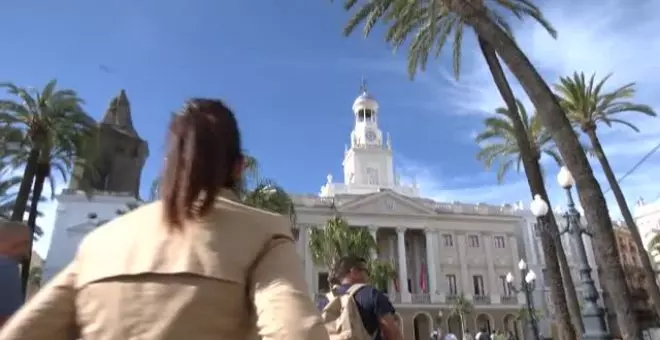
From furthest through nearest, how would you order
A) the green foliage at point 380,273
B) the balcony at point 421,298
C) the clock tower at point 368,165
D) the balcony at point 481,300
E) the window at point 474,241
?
the clock tower at point 368,165
the window at point 474,241
the balcony at point 481,300
the balcony at point 421,298
the green foliage at point 380,273

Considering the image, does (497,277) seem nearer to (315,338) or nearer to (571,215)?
(571,215)

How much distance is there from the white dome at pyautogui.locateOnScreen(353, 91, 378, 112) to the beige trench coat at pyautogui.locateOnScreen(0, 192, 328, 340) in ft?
199

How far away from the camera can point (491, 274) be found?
47.2m

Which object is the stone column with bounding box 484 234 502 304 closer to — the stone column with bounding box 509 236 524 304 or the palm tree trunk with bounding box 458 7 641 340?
the stone column with bounding box 509 236 524 304

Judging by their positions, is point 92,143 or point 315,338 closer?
point 315,338

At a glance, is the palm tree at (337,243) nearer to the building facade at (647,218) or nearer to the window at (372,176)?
the window at (372,176)

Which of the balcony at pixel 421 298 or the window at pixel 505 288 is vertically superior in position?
the window at pixel 505 288

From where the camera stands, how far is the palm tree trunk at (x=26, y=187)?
64.2ft

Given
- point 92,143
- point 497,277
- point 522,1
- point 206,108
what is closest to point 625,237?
point 497,277

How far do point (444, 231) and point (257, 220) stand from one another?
47813 millimetres

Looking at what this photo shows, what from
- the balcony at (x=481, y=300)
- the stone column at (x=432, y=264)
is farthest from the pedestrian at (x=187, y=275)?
the balcony at (x=481, y=300)

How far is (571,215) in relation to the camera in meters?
11.2

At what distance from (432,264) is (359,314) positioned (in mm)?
43543

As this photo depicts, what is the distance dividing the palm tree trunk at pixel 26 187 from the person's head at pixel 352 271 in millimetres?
18822
